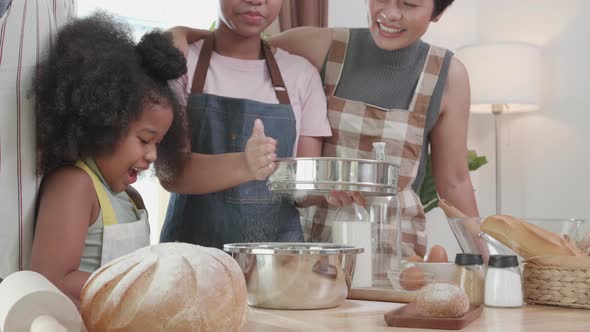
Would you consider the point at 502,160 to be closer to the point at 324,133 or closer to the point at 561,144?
the point at 561,144

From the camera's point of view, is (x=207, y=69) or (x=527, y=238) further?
(x=207, y=69)

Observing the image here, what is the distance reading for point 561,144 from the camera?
3.59 m

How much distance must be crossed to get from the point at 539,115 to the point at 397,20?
218 centimetres

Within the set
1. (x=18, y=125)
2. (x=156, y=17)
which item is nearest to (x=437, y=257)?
(x=18, y=125)

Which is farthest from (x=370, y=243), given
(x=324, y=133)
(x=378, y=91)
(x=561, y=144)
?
(x=561, y=144)

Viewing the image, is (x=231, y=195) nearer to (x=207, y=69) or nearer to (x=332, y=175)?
(x=207, y=69)

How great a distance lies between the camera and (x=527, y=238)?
1162mm

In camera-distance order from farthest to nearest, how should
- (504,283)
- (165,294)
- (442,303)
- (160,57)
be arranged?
(160,57), (504,283), (442,303), (165,294)

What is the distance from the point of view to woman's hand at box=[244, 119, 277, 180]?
52.1 inches

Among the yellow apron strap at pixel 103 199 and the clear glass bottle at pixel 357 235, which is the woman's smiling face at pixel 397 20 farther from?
the yellow apron strap at pixel 103 199

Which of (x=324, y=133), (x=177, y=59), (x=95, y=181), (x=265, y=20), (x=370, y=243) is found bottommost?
(x=370, y=243)

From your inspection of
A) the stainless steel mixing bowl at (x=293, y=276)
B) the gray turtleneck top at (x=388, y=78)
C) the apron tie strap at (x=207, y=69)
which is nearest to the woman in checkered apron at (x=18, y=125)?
the stainless steel mixing bowl at (x=293, y=276)

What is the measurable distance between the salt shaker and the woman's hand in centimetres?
42

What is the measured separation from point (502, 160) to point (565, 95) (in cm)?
48
